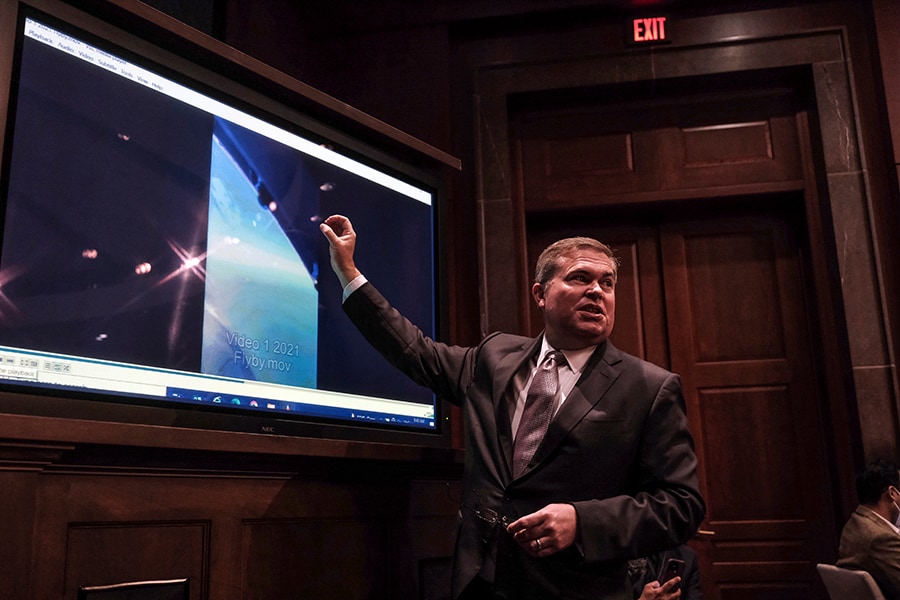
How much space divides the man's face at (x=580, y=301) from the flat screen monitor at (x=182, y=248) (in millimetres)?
728

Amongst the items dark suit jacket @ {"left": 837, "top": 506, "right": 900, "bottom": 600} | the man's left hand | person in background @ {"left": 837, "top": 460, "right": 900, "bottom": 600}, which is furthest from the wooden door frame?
the man's left hand

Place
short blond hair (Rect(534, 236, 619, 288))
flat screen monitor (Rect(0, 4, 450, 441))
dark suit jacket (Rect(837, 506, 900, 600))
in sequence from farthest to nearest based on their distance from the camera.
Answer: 1. dark suit jacket (Rect(837, 506, 900, 600))
2. short blond hair (Rect(534, 236, 619, 288))
3. flat screen monitor (Rect(0, 4, 450, 441))

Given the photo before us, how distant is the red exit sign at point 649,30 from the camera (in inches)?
175

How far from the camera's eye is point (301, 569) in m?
2.26

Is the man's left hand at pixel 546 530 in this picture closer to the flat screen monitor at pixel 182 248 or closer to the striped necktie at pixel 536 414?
the striped necktie at pixel 536 414

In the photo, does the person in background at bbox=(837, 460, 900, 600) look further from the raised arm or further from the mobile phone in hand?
the raised arm

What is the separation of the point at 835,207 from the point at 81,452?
3.66 meters

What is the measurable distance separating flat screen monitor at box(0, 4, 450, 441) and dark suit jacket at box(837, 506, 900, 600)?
77.3 inches

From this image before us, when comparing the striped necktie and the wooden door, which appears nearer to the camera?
the striped necktie

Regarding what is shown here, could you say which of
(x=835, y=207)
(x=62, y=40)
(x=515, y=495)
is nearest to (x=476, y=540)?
(x=515, y=495)

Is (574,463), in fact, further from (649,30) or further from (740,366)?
(649,30)

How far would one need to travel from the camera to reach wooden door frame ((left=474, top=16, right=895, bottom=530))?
4121 mm

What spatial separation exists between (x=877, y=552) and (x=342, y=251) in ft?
8.58

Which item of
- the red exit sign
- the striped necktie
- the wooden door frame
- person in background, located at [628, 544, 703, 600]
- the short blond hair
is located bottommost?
person in background, located at [628, 544, 703, 600]
